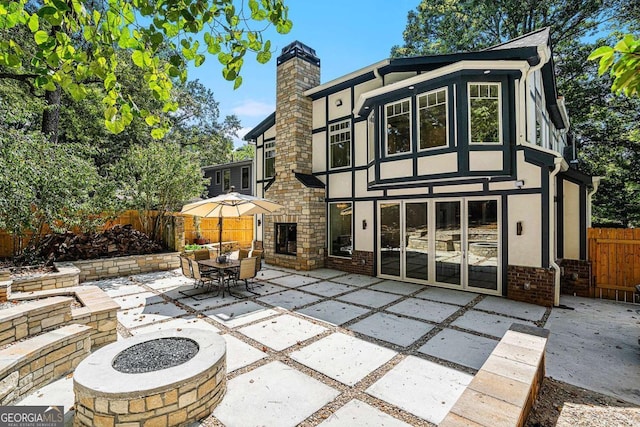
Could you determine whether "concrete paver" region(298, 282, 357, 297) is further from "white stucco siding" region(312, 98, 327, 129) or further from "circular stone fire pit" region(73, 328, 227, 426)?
"white stucco siding" region(312, 98, 327, 129)

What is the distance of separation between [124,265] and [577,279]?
12902mm

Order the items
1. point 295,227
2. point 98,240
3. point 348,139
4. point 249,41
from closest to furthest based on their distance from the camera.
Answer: point 249,41
point 98,240
point 348,139
point 295,227

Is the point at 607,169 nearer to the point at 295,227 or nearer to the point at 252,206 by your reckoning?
the point at 295,227

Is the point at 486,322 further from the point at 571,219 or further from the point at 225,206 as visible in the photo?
the point at 225,206

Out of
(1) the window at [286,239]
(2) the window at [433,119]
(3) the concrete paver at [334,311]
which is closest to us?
(3) the concrete paver at [334,311]

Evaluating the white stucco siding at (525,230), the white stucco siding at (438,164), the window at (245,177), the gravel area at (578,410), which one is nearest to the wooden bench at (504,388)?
the gravel area at (578,410)

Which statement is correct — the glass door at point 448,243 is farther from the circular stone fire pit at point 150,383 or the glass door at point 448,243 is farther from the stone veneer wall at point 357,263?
the circular stone fire pit at point 150,383

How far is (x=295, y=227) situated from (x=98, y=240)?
6488 mm

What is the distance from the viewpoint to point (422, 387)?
3508 mm

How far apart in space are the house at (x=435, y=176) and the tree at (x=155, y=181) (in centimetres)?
376

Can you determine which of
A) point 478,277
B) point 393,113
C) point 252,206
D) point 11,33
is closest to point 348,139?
point 393,113

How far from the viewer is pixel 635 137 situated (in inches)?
546

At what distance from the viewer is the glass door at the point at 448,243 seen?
313 inches

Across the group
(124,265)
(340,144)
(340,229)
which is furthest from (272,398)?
(340,144)
